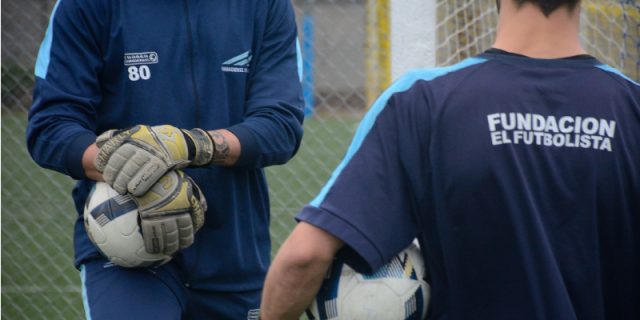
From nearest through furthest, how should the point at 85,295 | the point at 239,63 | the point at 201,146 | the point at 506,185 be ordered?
the point at 506,185 → the point at 201,146 → the point at 85,295 → the point at 239,63

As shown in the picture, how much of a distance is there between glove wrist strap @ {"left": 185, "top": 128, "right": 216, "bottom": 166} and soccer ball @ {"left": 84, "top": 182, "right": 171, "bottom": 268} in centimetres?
23

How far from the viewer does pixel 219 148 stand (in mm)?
3025

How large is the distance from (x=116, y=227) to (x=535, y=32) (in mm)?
1372

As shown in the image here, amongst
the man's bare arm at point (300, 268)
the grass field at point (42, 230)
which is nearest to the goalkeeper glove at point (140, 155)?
the man's bare arm at point (300, 268)

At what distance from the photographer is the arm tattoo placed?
3020mm

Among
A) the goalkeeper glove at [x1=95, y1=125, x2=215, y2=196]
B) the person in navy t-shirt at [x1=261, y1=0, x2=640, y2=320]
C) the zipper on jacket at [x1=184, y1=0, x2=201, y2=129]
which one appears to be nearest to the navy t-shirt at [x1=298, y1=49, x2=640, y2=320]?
the person in navy t-shirt at [x1=261, y1=0, x2=640, y2=320]

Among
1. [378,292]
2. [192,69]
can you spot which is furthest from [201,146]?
[378,292]

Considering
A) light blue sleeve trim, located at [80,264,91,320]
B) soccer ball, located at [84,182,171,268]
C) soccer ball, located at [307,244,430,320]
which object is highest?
soccer ball, located at [307,244,430,320]

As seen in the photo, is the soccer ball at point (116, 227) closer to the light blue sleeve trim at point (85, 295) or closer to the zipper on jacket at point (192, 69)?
the light blue sleeve trim at point (85, 295)

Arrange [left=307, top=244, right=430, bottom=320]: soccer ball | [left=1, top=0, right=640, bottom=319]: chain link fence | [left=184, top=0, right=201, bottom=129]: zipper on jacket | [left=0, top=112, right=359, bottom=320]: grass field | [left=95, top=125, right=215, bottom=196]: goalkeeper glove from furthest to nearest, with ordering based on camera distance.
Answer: [left=0, top=112, right=359, bottom=320]: grass field → [left=1, top=0, right=640, bottom=319]: chain link fence → [left=184, top=0, right=201, bottom=129]: zipper on jacket → [left=95, top=125, right=215, bottom=196]: goalkeeper glove → [left=307, top=244, right=430, bottom=320]: soccer ball

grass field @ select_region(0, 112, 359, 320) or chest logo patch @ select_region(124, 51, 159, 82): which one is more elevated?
chest logo patch @ select_region(124, 51, 159, 82)

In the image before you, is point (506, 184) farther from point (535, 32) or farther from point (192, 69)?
point (192, 69)

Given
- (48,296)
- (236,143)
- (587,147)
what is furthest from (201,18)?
(48,296)

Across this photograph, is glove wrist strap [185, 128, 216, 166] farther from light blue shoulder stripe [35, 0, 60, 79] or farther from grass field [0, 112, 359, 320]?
grass field [0, 112, 359, 320]
